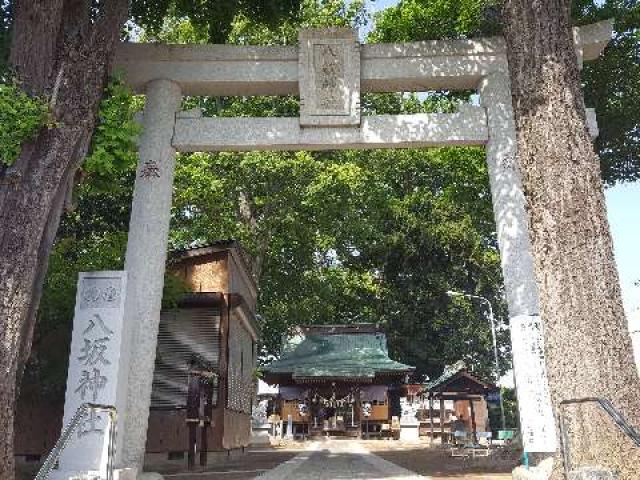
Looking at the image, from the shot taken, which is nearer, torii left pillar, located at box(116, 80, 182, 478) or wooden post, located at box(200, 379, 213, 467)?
torii left pillar, located at box(116, 80, 182, 478)

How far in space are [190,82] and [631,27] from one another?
998 centimetres

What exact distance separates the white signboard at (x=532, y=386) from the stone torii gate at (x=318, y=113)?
0.34m

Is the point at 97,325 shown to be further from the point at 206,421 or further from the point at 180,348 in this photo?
the point at 180,348

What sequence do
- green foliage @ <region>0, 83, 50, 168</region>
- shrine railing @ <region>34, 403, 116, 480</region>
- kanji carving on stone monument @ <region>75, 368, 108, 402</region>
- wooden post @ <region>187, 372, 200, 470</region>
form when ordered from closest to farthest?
shrine railing @ <region>34, 403, 116, 480</region> → green foliage @ <region>0, 83, 50, 168</region> → kanji carving on stone monument @ <region>75, 368, 108, 402</region> → wooden post @ <region>187, 372, 200, 470</region>

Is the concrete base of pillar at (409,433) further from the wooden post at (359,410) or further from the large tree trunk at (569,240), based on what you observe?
the large tree trunk at (569,240)

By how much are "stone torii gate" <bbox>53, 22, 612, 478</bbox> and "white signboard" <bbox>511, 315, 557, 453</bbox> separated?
0.34m

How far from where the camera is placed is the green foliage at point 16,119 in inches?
287

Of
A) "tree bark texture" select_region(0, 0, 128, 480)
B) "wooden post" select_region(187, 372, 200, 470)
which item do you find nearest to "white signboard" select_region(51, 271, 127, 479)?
"tree bark texture" select_region(0, 0, 128, 480)

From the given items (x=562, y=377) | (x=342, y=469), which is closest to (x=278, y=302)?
(x=342, y=469)

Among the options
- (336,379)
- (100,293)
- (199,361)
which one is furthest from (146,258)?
(336,379)

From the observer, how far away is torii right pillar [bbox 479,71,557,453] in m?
8.35

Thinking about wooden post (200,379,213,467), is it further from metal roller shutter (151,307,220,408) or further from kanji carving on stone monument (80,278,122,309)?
kanji carving on stone monument (80,278,122,309)

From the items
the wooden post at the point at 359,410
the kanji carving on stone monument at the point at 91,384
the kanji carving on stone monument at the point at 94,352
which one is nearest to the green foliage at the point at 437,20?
the kanji carving on stone monument at the point at 94,352

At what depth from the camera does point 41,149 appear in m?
7.61
